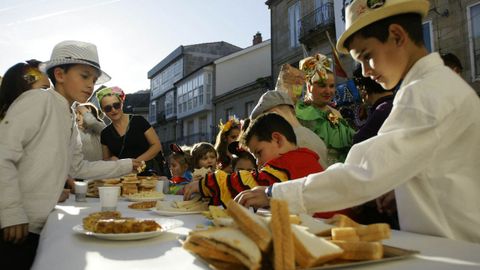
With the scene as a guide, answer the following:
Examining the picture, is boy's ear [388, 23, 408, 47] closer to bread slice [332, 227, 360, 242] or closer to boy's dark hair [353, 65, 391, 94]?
bread slice [332, 227, 360, 242]

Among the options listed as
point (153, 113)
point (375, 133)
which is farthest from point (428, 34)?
point (153, 113)

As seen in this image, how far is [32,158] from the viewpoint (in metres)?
2.19

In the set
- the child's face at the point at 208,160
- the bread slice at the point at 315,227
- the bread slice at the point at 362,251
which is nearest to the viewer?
the bread slice at the point at 362,251

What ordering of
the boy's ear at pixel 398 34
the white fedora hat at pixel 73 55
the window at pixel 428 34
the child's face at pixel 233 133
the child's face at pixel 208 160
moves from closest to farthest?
the boy's ear at pixel 398 34
the white fedora hat at pixel 73 55
the child's face at pixel 233 133
the child's face at pixel 208 160
the window at pixel 428 34

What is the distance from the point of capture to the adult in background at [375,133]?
6.24ft

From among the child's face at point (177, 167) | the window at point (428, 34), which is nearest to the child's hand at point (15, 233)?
the child's face at point (177, 167)

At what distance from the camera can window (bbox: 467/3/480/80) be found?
31.6 feet

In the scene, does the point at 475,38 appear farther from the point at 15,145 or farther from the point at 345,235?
the point at 15,145

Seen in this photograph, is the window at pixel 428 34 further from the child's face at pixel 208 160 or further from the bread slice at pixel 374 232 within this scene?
the bread slice at pixel 374 232

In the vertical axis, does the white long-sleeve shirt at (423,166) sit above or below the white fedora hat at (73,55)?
below

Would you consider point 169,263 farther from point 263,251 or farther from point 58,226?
point 58,226

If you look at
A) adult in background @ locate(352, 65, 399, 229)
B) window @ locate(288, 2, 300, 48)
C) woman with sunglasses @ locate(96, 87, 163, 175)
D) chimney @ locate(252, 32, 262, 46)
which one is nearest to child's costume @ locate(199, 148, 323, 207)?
adult in background @ locate(352, 65, 399, 229)

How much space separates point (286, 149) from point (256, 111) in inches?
36.2

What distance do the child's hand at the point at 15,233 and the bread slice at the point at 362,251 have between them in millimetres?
1864
